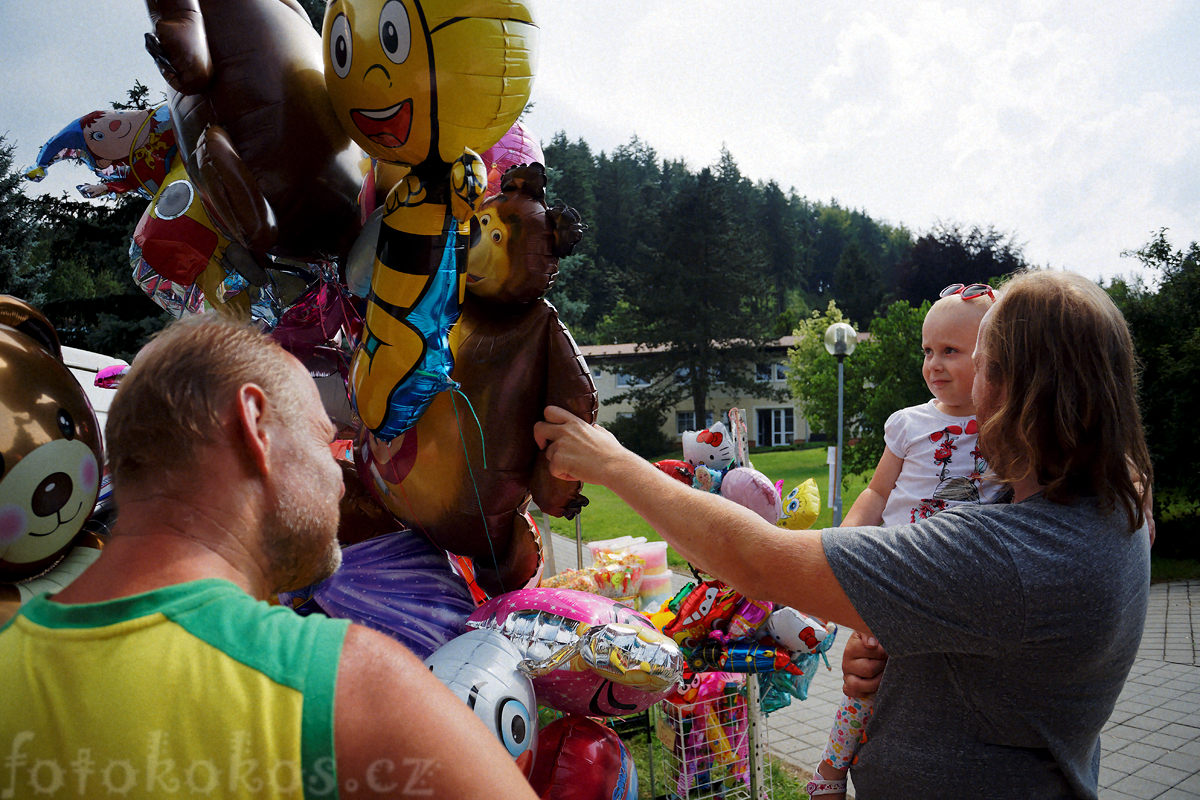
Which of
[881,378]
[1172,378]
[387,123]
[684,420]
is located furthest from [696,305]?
[387,123]

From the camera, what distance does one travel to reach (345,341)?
2693 mm

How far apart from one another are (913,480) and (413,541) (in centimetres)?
178

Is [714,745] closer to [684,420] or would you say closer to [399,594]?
[399,594]

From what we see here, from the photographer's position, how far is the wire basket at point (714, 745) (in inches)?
133

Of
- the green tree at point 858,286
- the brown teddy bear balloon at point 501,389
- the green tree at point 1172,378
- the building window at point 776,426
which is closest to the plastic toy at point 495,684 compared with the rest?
the brown teddy bear balloon at point 501,389

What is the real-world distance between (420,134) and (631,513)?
14.7 metres

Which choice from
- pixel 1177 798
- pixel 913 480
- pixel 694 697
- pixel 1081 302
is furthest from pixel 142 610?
pixel 1177 798

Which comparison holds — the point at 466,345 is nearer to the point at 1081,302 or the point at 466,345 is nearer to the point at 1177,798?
the point at 1081,302

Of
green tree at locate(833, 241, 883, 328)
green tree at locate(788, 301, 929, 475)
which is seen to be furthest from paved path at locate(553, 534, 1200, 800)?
green tree at locate(833, 241, 883, 328)

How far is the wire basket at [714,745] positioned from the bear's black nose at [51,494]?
2.46m

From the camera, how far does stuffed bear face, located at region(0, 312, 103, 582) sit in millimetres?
1768

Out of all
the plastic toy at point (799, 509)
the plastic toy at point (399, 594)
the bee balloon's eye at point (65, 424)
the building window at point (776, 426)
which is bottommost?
the building window at point (776, 426)

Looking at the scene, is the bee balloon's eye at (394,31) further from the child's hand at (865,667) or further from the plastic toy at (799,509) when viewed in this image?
the plastic toy at (799,509)

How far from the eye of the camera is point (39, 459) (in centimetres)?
181
